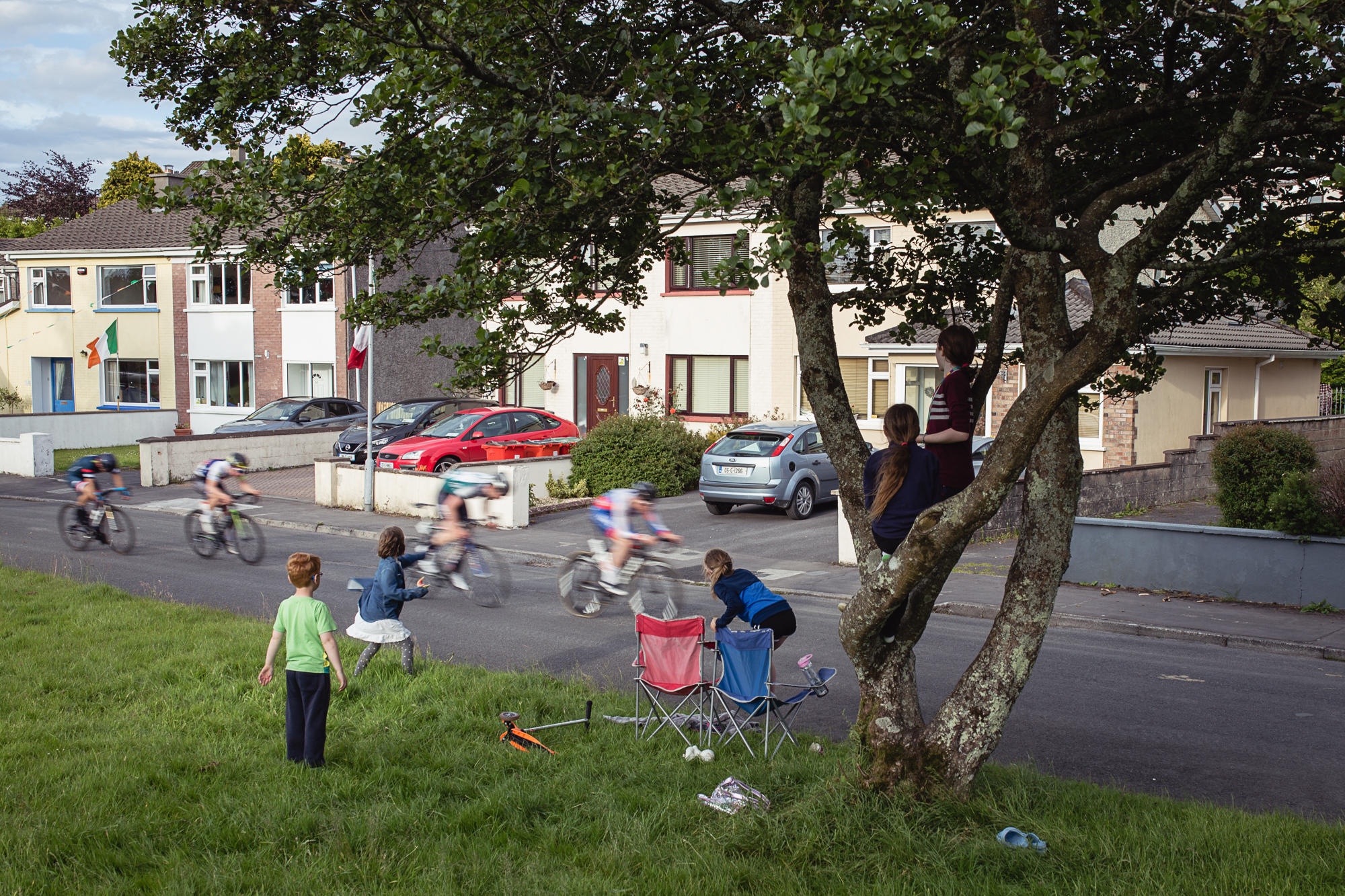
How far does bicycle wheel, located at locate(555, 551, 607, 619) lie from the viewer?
1156 centimetres

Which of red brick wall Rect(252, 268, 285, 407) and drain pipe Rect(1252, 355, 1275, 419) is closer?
drain pipe Rect(1252, 355, 1275, 419)

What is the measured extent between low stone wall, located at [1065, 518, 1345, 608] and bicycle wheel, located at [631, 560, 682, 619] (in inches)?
179

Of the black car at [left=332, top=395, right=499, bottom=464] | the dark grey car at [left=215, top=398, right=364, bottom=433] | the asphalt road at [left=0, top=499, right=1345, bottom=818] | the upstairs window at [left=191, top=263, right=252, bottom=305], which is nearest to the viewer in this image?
the asphalt road at [left=0, top=499, right=1345, bottom=818]

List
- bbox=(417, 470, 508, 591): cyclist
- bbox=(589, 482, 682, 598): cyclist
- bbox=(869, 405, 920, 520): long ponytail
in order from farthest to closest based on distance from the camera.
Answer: bbox=(417, 470, 508, 591): cyclist
bbox=(589, 482, 682, 598): cyclist
bbox=(869, 405, 920, 520): long ponytail

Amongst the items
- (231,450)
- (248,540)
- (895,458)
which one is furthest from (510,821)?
(231,450)

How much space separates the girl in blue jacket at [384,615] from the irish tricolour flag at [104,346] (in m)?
27.1

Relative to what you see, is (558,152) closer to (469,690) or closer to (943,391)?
(943,391)

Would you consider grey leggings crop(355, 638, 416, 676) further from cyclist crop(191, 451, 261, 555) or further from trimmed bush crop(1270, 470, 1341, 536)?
trimmed bush crop(1270, 470, 1341, 536)

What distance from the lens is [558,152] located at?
6547 mm

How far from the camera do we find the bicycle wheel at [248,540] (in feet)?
48.0

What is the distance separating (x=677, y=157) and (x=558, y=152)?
0.80 metres

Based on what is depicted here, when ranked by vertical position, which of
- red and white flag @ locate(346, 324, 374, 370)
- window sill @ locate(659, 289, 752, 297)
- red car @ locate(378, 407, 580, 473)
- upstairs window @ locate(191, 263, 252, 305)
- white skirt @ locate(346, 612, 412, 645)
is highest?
upstairs window @ locate(191, 263, 252, 305)

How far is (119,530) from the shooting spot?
15.5 metres

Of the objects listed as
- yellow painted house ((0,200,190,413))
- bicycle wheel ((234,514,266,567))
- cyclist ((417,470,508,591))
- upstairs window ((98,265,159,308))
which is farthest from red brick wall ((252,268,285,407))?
cyclist ((417,470,508,591))
